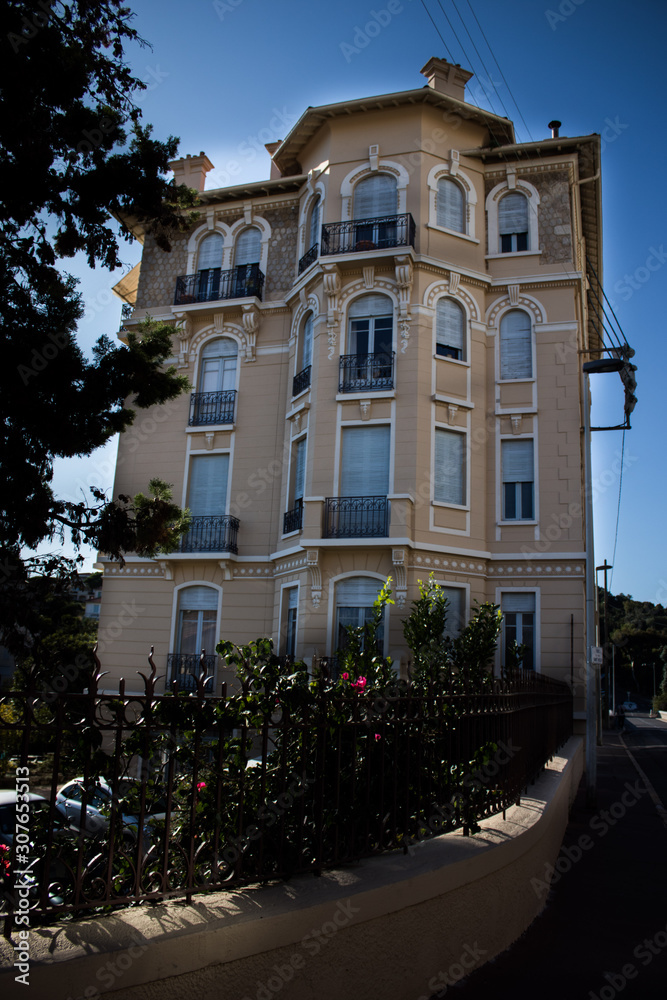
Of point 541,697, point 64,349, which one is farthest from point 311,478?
point 64,349

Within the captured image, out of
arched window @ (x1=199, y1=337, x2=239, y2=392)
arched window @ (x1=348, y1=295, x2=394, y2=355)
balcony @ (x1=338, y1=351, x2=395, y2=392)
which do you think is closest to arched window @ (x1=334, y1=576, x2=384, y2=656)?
balcony @ (x1=338, y1=351, x2=395, y2=392)

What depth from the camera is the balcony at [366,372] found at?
19.3 meters

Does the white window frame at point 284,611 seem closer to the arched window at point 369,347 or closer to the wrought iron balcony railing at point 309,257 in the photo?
the arched window at point 369,347

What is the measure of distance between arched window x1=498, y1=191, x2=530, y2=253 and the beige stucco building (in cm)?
6

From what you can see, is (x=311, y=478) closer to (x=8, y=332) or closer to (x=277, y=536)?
(x=277, y=536)

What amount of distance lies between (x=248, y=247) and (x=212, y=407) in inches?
201

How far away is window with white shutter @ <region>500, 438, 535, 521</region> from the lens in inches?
778

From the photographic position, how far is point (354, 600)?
717 inches

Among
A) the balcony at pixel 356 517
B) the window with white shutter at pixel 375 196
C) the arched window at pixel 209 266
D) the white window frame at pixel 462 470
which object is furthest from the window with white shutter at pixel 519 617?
the arched window at pixel 209 266

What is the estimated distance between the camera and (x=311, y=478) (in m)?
19.1

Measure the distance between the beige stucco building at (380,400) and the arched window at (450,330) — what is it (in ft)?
0.24

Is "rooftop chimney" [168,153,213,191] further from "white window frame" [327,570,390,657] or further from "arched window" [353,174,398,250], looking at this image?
"white window frame" [327,570,390,657]

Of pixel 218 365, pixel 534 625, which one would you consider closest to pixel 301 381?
pixel 218 365

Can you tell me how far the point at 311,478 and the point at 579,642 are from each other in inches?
301
